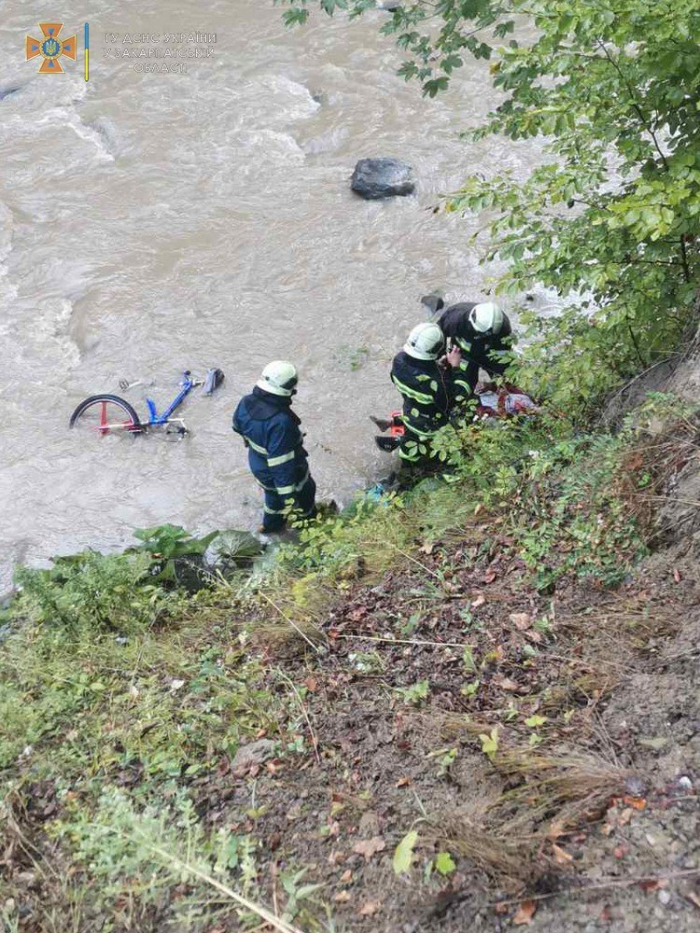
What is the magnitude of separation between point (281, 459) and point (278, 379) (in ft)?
2.18

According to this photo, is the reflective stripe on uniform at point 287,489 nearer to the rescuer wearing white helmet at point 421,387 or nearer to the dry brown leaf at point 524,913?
the rescuer wearing white helmet at point 421,387

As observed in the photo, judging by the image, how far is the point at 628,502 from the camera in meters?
4.14

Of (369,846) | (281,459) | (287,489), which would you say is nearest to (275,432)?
(281,459)

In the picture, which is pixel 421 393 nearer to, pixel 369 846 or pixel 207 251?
pixel 369 846

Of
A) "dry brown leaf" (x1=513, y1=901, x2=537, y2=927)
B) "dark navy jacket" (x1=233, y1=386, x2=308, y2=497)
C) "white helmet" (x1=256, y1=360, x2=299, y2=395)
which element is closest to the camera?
"dry brown leaf" (x1=513, y1=901, x2=537, y2=927)

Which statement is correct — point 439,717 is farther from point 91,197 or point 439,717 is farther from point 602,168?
point 91,197

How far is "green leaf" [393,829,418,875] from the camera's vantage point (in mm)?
2816

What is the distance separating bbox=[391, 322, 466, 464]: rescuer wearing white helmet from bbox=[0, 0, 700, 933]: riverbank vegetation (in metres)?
0.98

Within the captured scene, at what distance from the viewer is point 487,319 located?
6734 millimetres

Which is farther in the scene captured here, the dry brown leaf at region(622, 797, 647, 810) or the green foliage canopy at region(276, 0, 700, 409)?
the green foliage canopy at region(276, 0, 700, 409)

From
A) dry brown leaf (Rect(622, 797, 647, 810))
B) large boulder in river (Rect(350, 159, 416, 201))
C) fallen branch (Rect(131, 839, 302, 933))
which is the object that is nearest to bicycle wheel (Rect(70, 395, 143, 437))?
large boulder in river (Rect(350, 159, 416, 201))

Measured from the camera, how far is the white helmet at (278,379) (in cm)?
596

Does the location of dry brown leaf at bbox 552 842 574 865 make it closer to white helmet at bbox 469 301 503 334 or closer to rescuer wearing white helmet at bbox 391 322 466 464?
rescuer wearing white helmet at bbox 391 322 466 464

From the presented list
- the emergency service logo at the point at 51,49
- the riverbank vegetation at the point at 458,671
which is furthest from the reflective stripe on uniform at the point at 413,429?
the emergency service logo at the point at 51,49
